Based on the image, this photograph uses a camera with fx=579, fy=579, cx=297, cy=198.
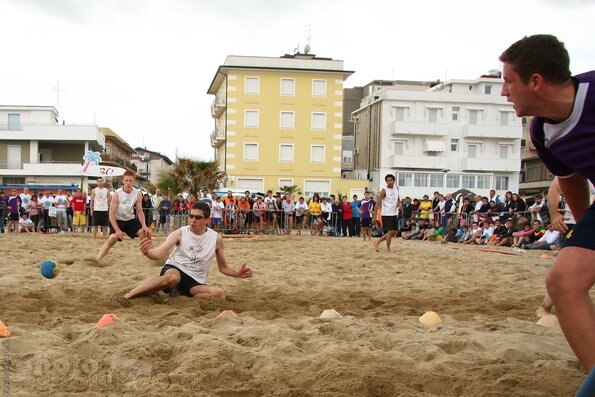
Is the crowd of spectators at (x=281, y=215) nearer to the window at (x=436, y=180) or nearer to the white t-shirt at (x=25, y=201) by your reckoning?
the white t-shirt at (x=25, y=201)

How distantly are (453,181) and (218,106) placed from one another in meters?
22.5

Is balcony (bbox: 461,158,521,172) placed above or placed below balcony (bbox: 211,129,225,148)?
below

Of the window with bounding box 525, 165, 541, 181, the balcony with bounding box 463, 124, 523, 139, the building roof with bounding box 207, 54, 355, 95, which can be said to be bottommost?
the window with bounding box 525, 165, 541, 181

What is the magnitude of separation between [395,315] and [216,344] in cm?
215

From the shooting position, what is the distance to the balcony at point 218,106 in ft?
170

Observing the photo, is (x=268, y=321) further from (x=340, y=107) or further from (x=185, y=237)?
(x=340, y=107)

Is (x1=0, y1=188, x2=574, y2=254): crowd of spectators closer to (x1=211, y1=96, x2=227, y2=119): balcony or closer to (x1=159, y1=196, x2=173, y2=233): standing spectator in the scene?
(x1=159, y1=196, x2=173, y2=233): standing spectator

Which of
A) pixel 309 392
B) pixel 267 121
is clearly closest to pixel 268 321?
pixel 309 392

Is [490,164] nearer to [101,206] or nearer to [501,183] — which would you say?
[501,183]

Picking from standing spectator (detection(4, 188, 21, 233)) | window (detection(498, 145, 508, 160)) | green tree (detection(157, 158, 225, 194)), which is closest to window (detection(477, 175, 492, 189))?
window (detection(498, 145, 508, 160))

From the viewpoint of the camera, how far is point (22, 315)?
5094 millimetres

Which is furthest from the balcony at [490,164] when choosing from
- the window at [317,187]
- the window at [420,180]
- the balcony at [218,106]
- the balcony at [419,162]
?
the balcony at [218,106]

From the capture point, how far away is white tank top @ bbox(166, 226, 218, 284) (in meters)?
6.61

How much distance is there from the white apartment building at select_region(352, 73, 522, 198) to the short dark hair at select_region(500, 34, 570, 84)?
48.4 m
